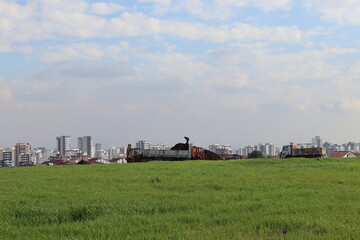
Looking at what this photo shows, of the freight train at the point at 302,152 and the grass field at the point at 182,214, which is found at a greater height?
the freight train at the point at 302,152

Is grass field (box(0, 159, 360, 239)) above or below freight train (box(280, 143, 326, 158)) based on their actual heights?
below

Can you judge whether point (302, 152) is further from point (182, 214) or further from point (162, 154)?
point (182, 214)

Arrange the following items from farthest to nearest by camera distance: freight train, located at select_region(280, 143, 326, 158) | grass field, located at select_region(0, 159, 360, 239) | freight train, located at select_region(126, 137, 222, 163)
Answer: freight train, located at select_region(126, 137, 222, 163)
freight train, located at select_region(280, 143, 326, 158)
grass field, located at select_region(0, 159, 360, 239)

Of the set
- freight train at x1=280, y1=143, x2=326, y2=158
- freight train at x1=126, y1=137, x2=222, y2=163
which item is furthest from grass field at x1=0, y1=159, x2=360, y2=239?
freight train at x1=280, y1=143, x2=326, y2=158

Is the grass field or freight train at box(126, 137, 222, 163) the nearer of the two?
the grass field

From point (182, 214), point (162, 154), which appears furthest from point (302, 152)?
point (182, 214)

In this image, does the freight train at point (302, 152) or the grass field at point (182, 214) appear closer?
the grass field at point (182, 214)

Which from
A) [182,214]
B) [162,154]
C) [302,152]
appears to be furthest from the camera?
[162,154]

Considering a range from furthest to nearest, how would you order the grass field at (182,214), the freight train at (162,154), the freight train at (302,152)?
the freight train at (162,154)
the freight train at (302,152)
the grass field at (182,214)

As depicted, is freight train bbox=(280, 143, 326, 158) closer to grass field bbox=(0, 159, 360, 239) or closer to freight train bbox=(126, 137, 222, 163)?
freight train bbox=(126, 137, 222, 163)

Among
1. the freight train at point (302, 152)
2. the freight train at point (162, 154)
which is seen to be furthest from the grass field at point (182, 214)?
the freight train at point (302, 152)

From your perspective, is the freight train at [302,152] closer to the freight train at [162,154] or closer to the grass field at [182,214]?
the freight train at [162,154]

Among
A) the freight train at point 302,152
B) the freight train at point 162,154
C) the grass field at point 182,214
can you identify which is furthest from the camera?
the freight train at point 162,154

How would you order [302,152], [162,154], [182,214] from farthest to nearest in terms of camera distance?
[162,154], [302,152], [182,214]
